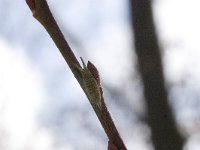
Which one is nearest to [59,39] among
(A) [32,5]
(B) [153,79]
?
(A) [32,5]

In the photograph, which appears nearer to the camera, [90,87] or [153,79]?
[90,87]

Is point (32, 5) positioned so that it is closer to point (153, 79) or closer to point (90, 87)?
point (90, 87)

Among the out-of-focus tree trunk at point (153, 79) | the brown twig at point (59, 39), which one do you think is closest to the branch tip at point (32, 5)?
the brown twig at point (59, 39)

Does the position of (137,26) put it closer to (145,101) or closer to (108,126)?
(145,101)

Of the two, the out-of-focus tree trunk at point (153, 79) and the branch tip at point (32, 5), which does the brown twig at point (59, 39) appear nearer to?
the branch tip at point (32, 5)

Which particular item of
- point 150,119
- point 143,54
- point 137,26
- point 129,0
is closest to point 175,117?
point 150,119

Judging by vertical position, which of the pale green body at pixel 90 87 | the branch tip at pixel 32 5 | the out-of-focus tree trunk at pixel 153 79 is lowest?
the pale green body at pixel 90 87

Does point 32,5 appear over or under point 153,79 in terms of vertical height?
under
